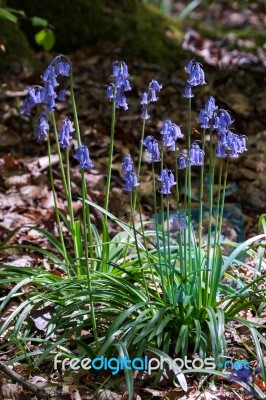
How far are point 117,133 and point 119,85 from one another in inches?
98.2

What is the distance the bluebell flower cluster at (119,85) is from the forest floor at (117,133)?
113 centimetres

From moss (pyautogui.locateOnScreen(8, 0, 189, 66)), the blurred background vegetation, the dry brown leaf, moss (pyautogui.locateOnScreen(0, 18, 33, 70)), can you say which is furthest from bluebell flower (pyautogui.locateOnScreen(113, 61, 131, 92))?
moss (pyautogui.locateOnScreen(8, 0, 189, 66))

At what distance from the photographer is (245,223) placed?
4.47 m

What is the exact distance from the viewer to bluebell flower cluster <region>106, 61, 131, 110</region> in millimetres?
2887

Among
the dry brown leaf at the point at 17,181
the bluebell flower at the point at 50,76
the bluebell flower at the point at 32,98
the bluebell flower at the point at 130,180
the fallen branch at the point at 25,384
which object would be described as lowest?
the fallen branch at the point at 25,384

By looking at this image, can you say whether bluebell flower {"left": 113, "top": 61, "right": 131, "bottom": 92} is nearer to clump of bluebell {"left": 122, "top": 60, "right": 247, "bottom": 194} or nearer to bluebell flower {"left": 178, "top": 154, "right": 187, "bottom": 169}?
clump of bluebell {"left": 122, "top": 60, "right": 247, "bottom": 194}

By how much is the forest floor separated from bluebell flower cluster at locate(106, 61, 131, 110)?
1126 mm

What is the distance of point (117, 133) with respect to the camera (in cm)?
539

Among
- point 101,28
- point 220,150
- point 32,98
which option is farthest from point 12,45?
point 220,150

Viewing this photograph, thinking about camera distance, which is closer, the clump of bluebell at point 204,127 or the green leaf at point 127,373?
the green leaf at point 127,373

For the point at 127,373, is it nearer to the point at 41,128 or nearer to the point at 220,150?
the point at 220,150

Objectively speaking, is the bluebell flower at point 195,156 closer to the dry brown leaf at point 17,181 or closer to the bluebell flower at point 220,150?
the bluebell flower at point 220,150

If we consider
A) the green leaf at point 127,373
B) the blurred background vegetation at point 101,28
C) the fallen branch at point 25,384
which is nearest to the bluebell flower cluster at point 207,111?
the green leaf at point 127,373

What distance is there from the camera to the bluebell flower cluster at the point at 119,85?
2.89 meters
